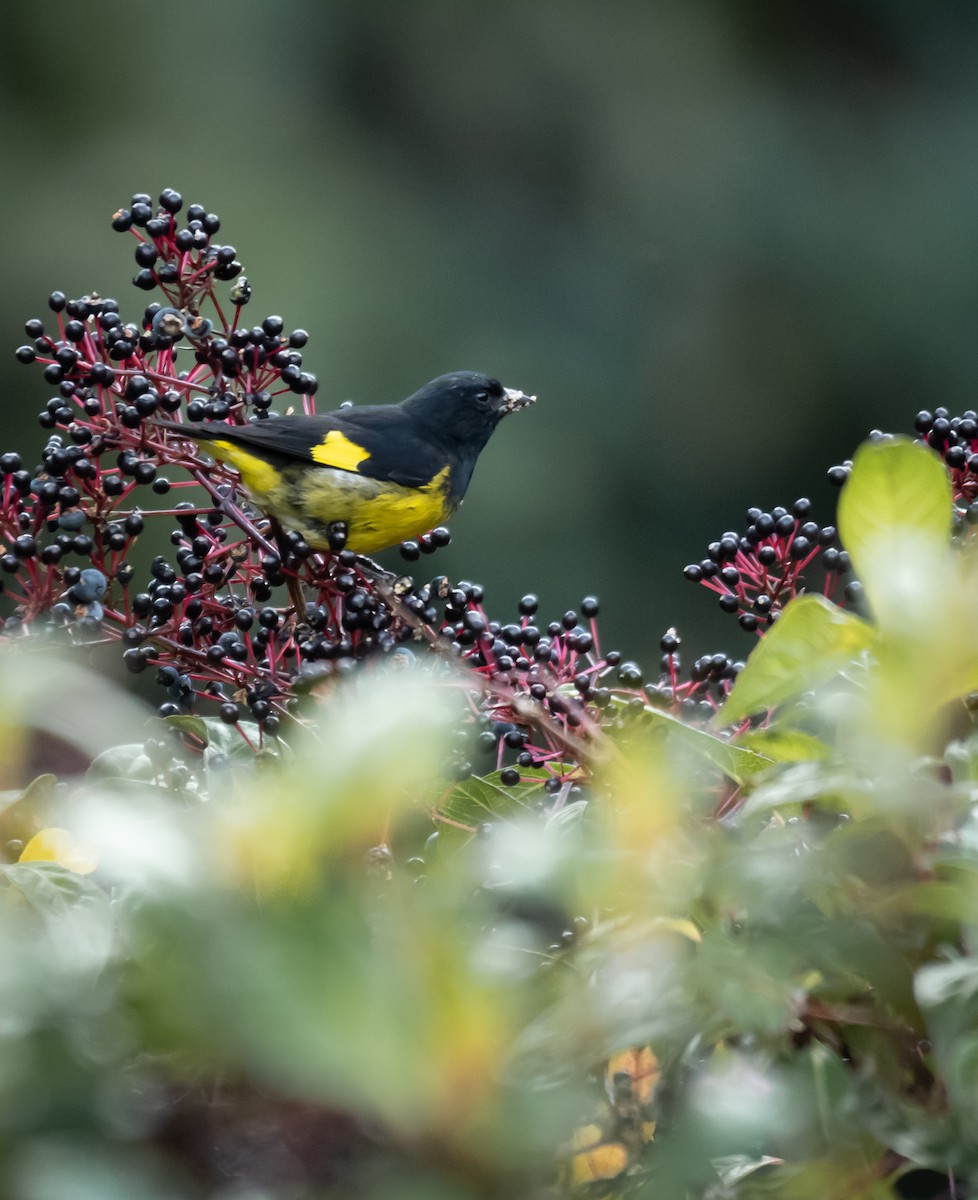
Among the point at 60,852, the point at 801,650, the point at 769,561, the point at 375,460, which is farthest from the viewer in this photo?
the point at 375,460

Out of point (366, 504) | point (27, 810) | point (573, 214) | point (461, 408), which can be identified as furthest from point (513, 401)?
point (573, 214)

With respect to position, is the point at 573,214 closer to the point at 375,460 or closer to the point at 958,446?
the point at 375,460

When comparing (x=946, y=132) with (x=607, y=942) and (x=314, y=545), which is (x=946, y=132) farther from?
(x=607, y=942)

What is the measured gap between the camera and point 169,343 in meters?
1.15

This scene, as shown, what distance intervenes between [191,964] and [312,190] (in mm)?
6448

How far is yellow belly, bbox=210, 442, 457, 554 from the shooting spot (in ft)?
6.06

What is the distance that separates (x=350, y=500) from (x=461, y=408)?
1.48 ft

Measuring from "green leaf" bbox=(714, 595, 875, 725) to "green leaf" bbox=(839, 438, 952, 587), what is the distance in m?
0.03

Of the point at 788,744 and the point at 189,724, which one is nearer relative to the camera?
the point at 788,744

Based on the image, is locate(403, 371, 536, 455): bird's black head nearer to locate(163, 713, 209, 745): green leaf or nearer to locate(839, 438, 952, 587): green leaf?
locate(163, 713, 209, 745): green leaf

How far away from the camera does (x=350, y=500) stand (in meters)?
2.05

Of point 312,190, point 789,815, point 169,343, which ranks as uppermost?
point 312,190

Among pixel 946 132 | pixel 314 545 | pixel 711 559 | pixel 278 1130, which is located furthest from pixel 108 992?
pixel 946 132

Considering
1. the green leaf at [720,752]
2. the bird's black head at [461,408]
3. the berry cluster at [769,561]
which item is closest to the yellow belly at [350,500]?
the bird's black head at [461,408]
